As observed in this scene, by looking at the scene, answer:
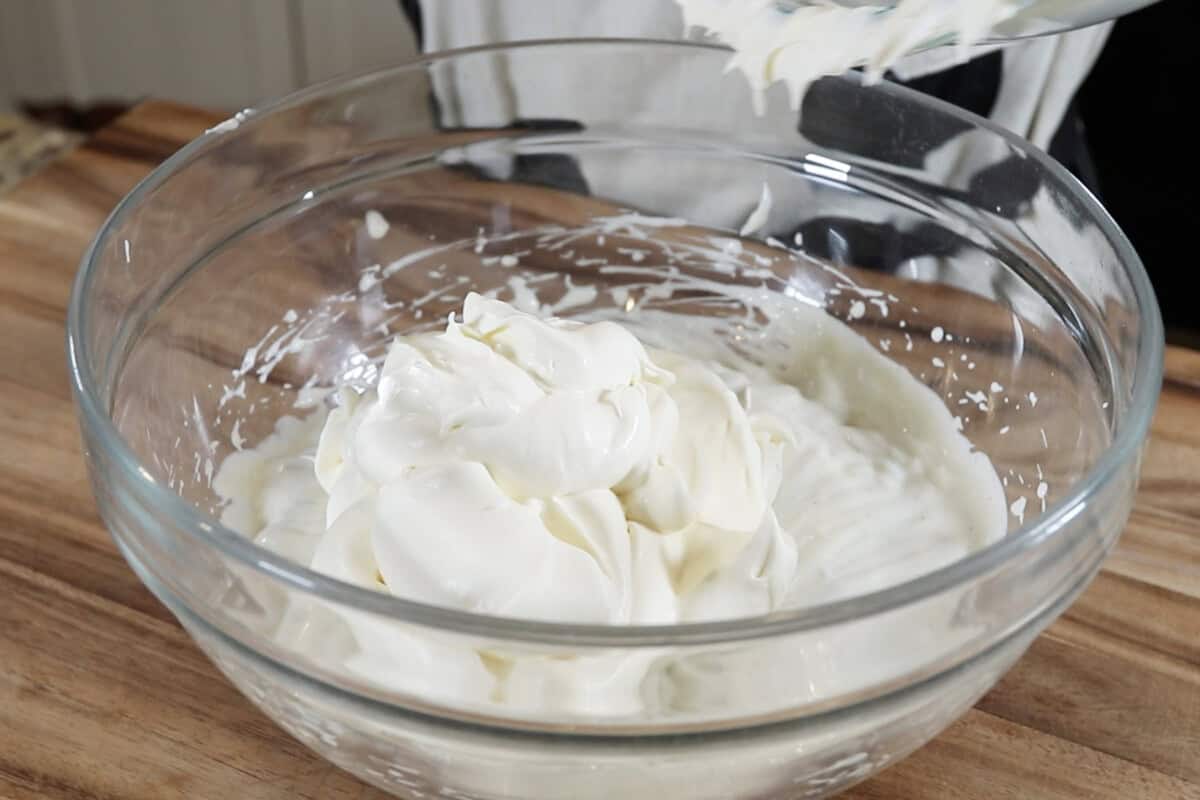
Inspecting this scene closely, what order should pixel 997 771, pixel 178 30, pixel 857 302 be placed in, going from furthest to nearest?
pixel 178 30
pixel 857 302
pixel 997 771

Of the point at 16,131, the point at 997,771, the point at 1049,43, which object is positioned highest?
the point at 1049,43

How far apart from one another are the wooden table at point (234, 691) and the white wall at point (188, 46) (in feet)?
5.32

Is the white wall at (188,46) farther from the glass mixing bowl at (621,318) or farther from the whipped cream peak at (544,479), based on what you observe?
the whipped cream peak at (544,479)

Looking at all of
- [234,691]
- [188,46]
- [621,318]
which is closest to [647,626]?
[234,691]

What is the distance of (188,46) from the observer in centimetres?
274

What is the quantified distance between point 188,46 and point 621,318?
1.95 metres

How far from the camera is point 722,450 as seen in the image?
33.8 inches

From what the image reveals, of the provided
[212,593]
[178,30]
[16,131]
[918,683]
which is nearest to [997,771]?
[918,683]

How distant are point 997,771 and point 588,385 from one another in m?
0.33

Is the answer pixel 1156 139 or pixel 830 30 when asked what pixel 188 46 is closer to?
pixel 1156 139

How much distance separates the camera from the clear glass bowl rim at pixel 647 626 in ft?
1.82

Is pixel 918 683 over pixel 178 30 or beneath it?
over

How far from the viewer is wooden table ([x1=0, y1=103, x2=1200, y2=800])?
2.54 ft

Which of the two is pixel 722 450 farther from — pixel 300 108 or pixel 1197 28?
pixel 1197 28
